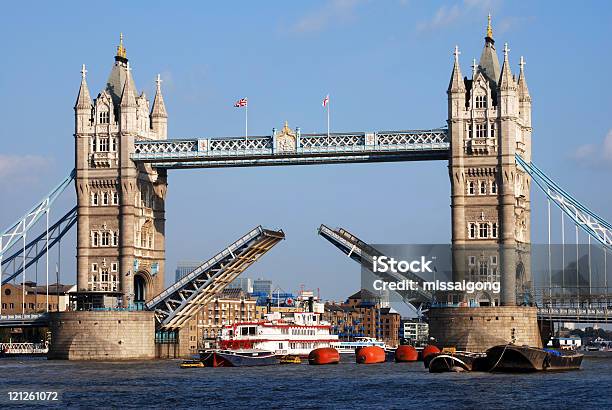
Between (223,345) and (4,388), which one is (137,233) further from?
(4,388)

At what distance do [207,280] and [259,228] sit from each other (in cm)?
751

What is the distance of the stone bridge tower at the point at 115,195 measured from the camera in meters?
118

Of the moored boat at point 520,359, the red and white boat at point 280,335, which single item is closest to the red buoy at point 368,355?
the red and white boat at point 280,335

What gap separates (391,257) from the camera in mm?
109188

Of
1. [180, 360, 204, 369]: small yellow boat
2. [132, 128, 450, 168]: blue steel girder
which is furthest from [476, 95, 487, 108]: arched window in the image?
[180, 360, 204, 369]: small yellow boat

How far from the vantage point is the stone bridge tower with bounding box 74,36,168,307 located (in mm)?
118500

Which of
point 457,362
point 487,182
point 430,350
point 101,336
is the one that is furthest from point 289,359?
point 487,182

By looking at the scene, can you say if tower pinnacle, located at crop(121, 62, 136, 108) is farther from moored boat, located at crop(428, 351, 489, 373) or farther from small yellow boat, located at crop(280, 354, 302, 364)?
moored boat, located at crop(428, 351, 489, 373)

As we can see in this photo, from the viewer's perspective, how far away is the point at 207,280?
116 metres

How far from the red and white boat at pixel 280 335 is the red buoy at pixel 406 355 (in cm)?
641

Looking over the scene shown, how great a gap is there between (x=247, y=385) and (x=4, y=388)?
13.8 m

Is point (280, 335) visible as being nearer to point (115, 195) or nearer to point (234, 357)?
point (234, 357)

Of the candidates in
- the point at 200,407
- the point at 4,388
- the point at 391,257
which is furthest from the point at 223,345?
the point at 200,407

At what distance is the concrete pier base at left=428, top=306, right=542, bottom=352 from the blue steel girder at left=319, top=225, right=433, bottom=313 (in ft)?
8.51
